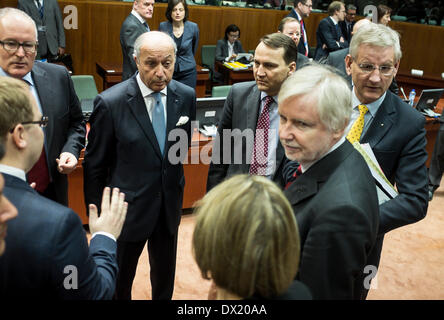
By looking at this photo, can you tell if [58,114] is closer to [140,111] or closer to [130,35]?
[140,111]

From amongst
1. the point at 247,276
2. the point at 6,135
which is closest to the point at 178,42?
the point at 6,135

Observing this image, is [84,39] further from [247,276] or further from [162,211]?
[247,276]

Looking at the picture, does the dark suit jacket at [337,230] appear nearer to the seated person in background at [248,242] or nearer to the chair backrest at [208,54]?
the seated person in background at [248,242]

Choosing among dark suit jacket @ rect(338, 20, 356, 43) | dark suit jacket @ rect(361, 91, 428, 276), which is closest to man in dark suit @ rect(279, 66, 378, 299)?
dark suit jacket @ rect(361, 91, 428, 276)

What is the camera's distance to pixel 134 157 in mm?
2316

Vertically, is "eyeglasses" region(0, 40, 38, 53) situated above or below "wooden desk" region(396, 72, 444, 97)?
above

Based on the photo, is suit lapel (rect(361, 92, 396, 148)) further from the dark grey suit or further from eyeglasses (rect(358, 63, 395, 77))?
the dark grey suit

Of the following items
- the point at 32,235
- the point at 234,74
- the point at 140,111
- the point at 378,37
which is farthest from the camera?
the point at 234,74

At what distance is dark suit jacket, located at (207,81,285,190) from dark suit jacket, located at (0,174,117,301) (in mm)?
1244

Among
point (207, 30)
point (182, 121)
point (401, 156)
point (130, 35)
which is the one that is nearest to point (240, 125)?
point (182, 121)

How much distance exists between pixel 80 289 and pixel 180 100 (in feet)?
4.40

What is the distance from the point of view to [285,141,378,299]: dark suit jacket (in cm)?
130

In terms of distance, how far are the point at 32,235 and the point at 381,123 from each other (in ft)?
5.07

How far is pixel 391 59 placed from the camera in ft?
6.57
